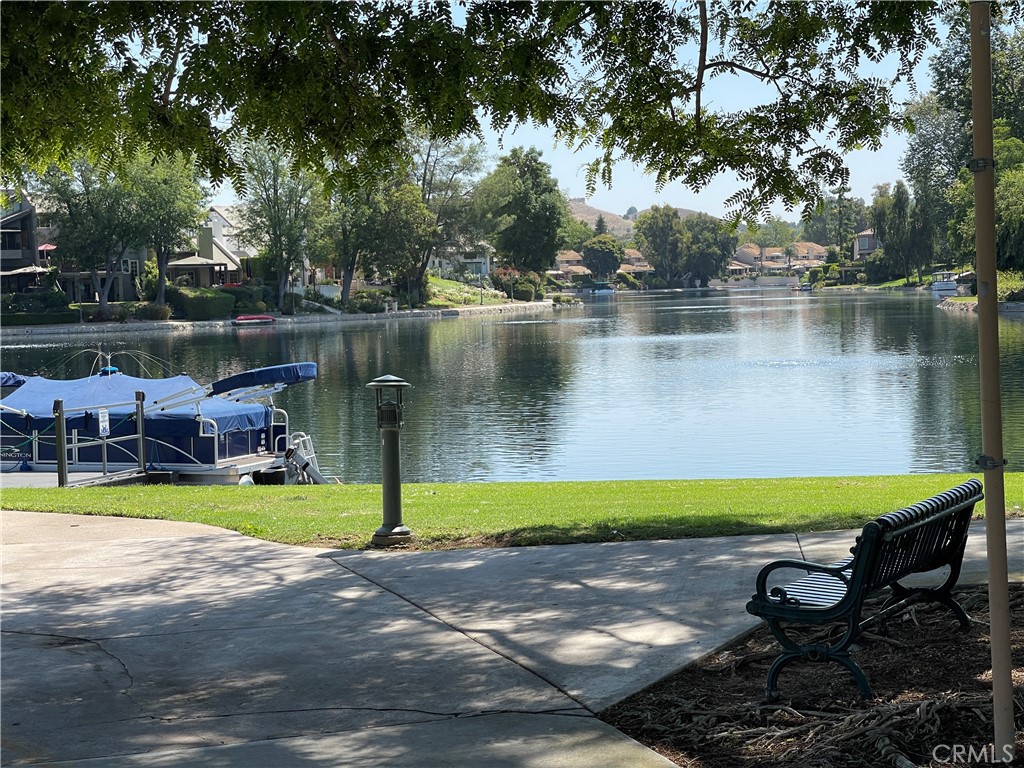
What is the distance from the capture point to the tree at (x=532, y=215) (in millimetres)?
117438

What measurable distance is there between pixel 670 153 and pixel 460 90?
327 centimetres

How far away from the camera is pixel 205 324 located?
87062 millimetres

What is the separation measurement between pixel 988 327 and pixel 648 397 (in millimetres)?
34134

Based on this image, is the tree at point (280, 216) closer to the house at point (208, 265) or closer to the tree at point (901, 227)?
the house at point (208, 265)

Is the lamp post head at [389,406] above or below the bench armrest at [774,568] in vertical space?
above

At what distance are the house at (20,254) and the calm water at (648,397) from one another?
68.0 feet

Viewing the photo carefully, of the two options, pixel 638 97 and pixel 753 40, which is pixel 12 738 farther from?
pixel 753 40

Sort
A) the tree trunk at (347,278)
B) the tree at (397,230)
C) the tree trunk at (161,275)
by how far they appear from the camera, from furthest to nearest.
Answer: the tree trunk at (347,278), the tree at (397,230), the tree trunk at (161,275)

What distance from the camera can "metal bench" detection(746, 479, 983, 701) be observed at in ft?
18.1

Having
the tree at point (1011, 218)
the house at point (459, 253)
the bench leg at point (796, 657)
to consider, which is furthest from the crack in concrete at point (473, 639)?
the house at point (459, 253)

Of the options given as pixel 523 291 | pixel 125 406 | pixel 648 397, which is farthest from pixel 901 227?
pixel 125 406

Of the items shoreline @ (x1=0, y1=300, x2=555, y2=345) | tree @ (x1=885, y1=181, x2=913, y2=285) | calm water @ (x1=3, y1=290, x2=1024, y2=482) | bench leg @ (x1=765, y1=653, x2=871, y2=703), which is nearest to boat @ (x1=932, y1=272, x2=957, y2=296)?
tree @ (x1=885, y1=181, x2=913, y2=285)

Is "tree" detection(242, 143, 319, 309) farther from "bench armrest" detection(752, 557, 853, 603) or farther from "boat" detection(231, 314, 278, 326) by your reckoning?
"bench armrest" detection(752, 557, 853, 603)

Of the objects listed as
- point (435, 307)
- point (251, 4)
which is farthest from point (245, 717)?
point (435, 307)
